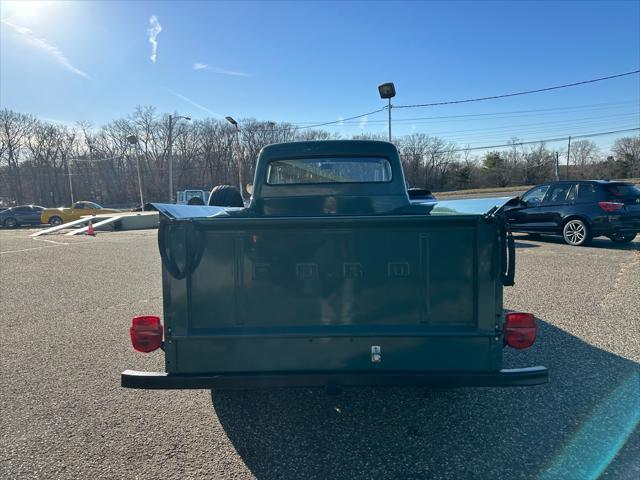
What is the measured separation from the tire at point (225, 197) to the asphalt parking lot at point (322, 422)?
7.63 feet

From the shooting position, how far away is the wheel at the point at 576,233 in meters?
10.2

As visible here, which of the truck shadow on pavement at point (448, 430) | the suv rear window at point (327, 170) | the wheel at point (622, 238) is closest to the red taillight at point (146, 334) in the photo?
the truck shadow on pavement at point (448, 430)

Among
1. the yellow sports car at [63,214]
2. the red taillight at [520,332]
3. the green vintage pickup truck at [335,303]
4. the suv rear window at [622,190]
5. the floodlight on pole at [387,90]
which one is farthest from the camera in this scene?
the yellow sports car at [63,214]

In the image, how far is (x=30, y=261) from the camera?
11094mm

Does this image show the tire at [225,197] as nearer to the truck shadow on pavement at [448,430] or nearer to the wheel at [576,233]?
the truck shadow on pavement at [448,430]

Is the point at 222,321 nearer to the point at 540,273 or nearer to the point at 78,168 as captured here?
the point at 540,273

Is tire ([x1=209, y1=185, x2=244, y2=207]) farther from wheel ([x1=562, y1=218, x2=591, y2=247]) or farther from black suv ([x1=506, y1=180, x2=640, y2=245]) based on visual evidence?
wheel ([x1=562, y1=218, x2=591, y2=247])

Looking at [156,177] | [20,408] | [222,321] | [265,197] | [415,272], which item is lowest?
[20,408]

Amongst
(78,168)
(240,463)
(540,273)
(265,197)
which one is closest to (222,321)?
(240,463)

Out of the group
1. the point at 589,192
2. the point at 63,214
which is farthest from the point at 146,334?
the point at 63,214

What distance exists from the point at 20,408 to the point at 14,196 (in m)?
79.4

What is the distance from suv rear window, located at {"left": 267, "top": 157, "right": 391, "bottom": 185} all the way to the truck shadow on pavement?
7.47 feet

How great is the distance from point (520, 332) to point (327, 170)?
2.72 metres

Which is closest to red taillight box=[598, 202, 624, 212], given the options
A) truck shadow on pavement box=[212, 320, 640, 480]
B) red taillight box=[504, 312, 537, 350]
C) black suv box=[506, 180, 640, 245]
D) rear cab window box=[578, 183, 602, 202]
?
black suv box=[506, 180, 640, 245]
